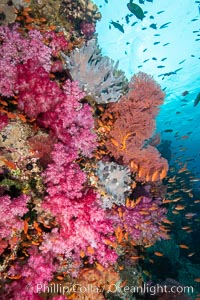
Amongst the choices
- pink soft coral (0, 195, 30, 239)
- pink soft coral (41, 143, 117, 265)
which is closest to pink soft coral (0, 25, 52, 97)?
pink soft coral (41, 143, 117, 265)

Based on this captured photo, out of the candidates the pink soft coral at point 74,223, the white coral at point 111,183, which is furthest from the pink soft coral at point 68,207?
the white coral at point 111,183

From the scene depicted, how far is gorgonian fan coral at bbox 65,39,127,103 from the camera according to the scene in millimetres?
5824

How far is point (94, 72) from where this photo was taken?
233 inches

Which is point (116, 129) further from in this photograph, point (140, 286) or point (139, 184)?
point (140, 286)

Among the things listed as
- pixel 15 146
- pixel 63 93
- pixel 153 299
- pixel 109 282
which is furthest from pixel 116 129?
pixel 153 299

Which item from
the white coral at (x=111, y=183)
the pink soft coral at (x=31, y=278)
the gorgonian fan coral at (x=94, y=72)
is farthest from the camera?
the gorgonian fan coral at (x=94, y=72)

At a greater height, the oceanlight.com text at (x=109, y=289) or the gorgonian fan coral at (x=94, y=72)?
the gorgonian fan coral at (x=94, y=72)

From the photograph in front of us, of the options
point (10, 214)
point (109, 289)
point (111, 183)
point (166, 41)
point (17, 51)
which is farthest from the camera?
point (166, 41)

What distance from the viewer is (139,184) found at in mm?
7371

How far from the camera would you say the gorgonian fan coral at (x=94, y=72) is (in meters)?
5.82

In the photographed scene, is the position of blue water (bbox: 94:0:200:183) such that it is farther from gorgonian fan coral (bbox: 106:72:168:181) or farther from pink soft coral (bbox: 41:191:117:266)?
pink soft coral (bbox: 41:191:117:266)

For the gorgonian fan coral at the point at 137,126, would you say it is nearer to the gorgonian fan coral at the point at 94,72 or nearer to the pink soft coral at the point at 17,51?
the gorgonian fan coral at the point at 94,72

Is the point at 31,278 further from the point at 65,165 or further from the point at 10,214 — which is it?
the point at 65,165

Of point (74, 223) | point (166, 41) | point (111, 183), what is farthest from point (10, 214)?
point (166, 41)
